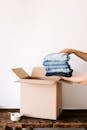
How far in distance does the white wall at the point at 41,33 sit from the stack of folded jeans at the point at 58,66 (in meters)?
0.27

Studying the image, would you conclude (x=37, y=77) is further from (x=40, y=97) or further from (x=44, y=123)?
(x=44, y=123)

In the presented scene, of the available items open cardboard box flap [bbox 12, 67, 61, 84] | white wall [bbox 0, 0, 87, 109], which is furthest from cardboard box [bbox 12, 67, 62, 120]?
white wall [bbox 0, 0, 87, 109]

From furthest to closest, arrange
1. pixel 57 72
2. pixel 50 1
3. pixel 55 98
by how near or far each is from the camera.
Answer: pixel 50 1, pixel 57 72, pixel 55 98

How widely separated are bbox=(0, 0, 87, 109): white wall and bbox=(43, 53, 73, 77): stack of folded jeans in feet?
0.87

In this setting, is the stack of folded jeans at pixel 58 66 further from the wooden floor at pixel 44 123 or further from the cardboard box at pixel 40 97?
the wooden floor at pixel 44 123

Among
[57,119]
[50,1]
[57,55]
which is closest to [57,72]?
[57,55]

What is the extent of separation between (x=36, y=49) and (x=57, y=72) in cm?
39

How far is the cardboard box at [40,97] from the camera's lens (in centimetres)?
153

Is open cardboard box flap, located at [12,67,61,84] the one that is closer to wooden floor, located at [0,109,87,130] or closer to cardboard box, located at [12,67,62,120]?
cardboard box, located at [12,67,62,120]

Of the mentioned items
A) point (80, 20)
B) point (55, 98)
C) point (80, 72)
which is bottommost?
point (55, 98)

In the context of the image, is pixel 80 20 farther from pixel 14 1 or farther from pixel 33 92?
pixel 33 92

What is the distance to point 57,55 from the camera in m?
1.70

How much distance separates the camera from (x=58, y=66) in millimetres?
1684

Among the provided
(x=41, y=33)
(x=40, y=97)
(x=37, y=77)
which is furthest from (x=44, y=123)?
(x=41, y=33)
